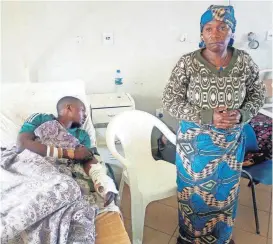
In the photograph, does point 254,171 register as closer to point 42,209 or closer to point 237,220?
point 237,220

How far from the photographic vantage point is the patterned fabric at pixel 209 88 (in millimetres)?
1404

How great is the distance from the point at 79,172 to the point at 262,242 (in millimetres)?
1181

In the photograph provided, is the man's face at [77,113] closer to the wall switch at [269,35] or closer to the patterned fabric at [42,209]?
the patterned fabric at [42,209]

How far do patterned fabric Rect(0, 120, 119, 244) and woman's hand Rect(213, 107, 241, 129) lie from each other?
1.94 feet

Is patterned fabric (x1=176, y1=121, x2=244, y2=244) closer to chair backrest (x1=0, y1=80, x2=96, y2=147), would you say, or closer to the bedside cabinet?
chair backrest (x1=0, y1=80, x2=96, y2=147)

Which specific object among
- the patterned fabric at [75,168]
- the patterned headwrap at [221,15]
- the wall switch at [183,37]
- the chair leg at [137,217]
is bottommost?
the chair leg at [137,217]

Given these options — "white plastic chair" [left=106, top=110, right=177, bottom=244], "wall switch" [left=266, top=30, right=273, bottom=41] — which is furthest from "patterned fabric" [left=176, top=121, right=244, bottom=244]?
"wall switch" [left=266, top=30, right=273, bottom=41]

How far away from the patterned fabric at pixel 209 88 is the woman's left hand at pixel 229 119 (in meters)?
0.03

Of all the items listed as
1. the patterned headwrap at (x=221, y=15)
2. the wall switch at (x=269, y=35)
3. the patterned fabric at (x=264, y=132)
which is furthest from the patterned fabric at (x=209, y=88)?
the wall switch at (x=269, y=35)

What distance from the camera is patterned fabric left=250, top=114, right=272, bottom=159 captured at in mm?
2183

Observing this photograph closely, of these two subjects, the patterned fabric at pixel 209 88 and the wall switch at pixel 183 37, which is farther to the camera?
the wall switch at pixel 183 37

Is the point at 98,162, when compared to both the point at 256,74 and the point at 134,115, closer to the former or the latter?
the point at 134,115

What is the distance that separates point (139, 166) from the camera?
196 cm

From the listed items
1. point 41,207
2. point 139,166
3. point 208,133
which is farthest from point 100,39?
point 41,207
